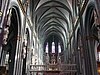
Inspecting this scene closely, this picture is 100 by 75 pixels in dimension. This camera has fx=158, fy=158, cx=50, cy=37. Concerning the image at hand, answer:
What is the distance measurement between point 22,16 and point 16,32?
A: 2070 mm

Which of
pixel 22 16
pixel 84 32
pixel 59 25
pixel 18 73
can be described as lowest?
pixel 18 73

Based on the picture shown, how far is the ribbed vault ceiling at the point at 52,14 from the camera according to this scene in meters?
24.9

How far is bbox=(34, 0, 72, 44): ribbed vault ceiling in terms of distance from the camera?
24.9 m

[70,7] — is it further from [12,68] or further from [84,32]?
[12,68]

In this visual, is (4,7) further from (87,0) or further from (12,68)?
(87,0)

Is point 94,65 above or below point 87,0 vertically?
below

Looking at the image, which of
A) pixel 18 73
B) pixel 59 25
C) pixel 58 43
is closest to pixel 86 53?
pixel 18 73

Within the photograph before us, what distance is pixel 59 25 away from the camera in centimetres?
3316

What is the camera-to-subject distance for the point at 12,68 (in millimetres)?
14047

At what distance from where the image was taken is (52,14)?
2991 centimetres

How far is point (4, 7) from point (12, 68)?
5.86m

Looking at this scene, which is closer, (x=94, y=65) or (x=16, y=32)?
(x=94, y=65)

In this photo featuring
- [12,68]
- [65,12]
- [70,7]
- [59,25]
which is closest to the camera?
[12,68]

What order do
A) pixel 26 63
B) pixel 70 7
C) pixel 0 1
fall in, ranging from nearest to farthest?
1. pixel 0 1
2. pixel 26 63
3. pixel 70 7
